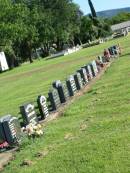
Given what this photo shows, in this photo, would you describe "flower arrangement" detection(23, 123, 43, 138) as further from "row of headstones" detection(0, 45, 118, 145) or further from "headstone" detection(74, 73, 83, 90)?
"headstone" detection(74, 73, 83, 90)

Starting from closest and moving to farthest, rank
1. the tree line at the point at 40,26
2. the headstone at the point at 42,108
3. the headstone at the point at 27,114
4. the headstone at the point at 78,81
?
the headstone at the point at 27,114
the headstone at the point at 42,108
the headstone at the point at 78,81
the tree line at the point at 40,26

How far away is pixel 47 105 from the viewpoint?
19.6 m

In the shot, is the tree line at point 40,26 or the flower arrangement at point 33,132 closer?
the flower arrangement at point 33,132

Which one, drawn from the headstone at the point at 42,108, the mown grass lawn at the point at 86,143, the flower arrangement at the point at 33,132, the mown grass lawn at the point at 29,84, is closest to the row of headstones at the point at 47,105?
the headstone at the point at 42,108

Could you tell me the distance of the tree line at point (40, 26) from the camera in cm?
7882

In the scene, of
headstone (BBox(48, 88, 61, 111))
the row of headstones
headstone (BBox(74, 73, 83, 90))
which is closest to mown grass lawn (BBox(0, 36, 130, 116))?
the row of headstones

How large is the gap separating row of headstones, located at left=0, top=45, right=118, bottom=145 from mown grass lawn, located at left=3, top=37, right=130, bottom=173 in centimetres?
73

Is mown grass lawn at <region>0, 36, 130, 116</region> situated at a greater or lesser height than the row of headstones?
lesser

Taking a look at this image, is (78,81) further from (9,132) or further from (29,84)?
(29,84)

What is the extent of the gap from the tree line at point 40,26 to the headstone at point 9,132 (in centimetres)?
6254

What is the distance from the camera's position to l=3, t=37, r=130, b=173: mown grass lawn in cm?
1017

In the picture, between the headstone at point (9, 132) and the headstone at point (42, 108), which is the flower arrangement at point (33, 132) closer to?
the headstone at point (9, 132)

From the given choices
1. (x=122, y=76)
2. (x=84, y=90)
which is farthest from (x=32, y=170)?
(x=122, y=76)

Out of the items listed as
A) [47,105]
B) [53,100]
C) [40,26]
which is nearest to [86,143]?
[53,100]
